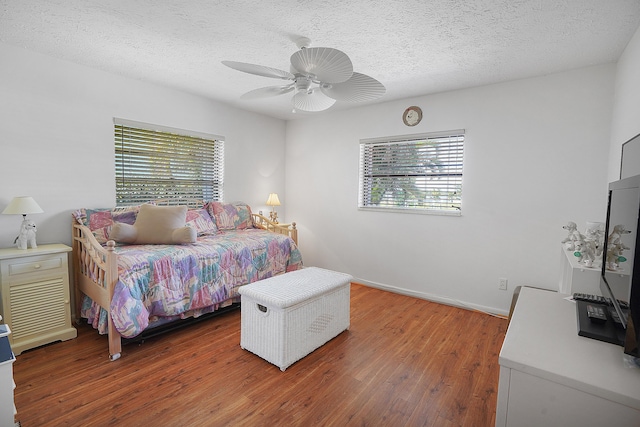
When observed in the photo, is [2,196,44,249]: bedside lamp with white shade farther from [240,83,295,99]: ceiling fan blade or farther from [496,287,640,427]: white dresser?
[496,287,640,427]: white dresser

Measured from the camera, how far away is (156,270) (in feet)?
7.91

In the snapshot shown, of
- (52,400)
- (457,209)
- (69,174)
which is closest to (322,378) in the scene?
(52,400)

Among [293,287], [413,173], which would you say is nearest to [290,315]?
[293,287]

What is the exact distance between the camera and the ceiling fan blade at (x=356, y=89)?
77.5 inches

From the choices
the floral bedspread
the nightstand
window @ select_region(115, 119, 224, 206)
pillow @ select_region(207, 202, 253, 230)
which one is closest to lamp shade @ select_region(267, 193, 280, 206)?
pillow @ select_region(207, 202, 253, 230)

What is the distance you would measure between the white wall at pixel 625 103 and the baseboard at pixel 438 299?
5.05ft

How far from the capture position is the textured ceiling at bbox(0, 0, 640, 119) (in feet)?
6.01

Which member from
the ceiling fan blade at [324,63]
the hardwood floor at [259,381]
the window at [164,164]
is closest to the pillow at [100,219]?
the window at [164,164]

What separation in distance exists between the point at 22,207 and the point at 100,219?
22.0 inches

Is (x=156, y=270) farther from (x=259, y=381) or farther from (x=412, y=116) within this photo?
(x=412, y=116)

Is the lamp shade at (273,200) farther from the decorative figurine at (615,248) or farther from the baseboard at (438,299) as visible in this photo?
the decorative figurine at (615,248)

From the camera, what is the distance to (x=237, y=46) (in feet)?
7.71

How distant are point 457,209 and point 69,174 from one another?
380 centimetres

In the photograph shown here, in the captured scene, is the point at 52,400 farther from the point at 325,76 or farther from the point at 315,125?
the point at 315,125
